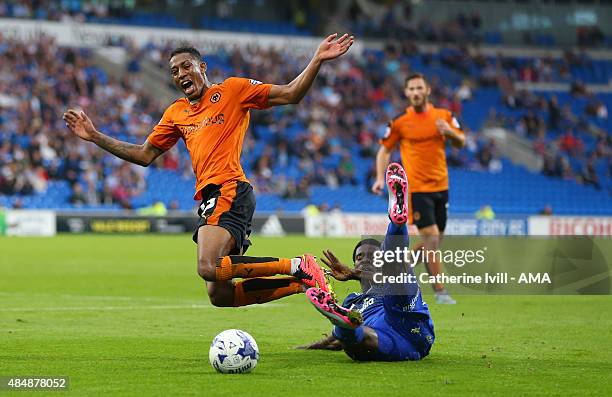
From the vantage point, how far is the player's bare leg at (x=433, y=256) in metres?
13.9

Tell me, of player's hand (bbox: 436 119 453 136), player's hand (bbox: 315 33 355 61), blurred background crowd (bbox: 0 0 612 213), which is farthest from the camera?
blurred background crowd (bbox: 0 0 612 213)

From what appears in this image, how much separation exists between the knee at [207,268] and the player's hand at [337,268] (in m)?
1.00

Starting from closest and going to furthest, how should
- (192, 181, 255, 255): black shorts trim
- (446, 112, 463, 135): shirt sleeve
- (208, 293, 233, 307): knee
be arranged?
(192, 181, 255, 255): black shorts trim, (208, 293, 233, 307): knee, (446, 112, 463, 135): shirt sleeve

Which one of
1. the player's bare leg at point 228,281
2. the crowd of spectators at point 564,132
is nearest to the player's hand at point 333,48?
the player's bare leg at point 228,281

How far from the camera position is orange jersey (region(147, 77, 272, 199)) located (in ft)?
30.2

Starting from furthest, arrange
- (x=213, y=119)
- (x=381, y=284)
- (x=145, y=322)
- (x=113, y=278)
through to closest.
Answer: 1. (x=113, y=278)
2. (x=145, y=322)
3. (x=213, y=119)
4. (x=381, y=284)

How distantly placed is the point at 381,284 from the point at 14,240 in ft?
78.4

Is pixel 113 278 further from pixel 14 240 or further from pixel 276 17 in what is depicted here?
pixel 276 17

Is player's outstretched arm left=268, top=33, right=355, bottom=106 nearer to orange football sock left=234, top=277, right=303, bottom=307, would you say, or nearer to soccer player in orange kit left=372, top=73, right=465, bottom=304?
orange football sock left=234, top=277, right=303, bottom=307

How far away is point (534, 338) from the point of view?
34.0ft

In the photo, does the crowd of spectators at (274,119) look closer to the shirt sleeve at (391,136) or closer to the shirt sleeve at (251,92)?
the shirt sleeve at (391,136)

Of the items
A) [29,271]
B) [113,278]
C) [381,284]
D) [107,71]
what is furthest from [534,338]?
[107,71]

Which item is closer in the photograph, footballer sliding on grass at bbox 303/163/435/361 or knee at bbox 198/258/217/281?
footballer sliding on grass at bbox 303/163/435/361

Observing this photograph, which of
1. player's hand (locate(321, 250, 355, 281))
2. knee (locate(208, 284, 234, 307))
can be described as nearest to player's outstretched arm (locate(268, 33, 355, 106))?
player's hand (locate(321, 250, 355, 281))
